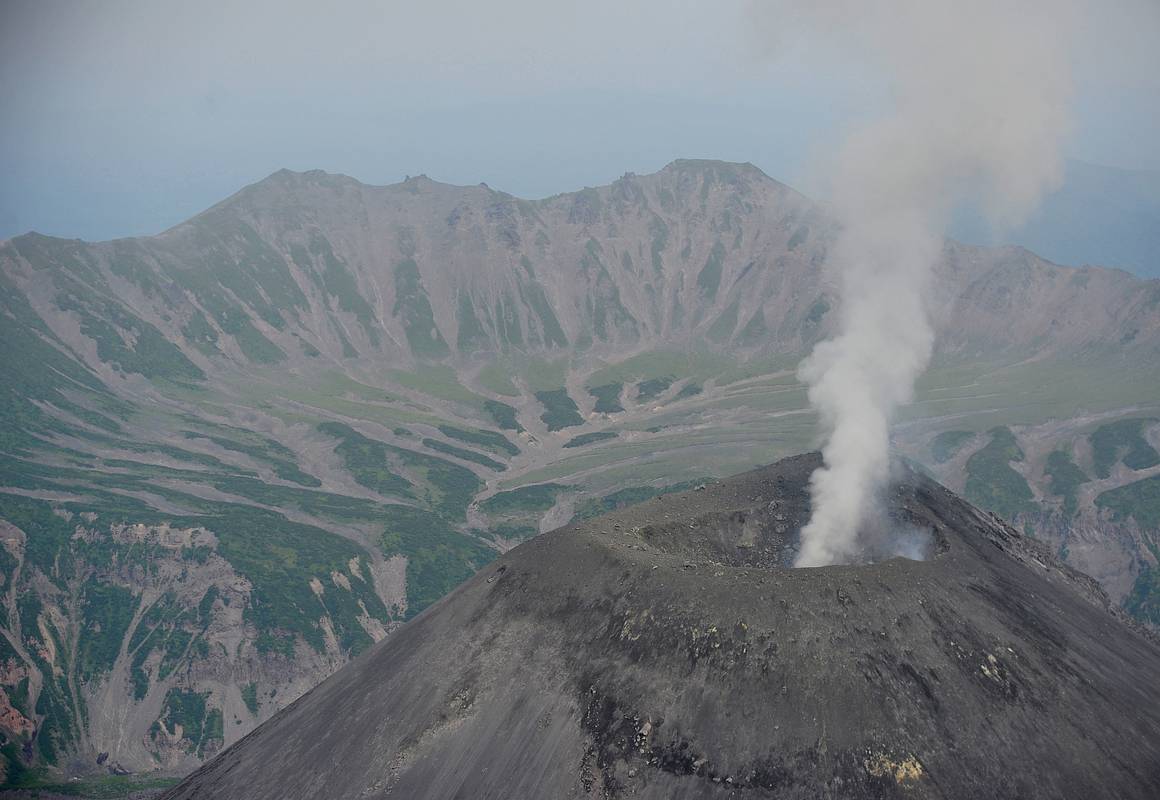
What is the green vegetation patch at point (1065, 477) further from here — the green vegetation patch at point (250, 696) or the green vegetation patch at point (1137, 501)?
the green vegetation patch at point (250, 696)

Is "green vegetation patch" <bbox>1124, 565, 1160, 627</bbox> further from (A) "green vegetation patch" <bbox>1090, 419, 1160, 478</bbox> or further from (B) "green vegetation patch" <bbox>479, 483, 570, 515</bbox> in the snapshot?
(B) "green vegetation patch" <bbox>479, 483, 570, 515</bbox>

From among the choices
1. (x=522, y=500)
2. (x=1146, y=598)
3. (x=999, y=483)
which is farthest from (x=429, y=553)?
(x=1146, y=598)

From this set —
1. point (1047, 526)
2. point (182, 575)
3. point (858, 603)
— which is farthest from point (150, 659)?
point (1047, 526)

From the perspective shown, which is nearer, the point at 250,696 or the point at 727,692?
the point at 727,692

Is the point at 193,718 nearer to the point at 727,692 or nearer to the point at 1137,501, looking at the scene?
the point at 727,692

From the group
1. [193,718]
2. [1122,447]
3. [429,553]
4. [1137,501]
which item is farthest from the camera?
[1122,447]

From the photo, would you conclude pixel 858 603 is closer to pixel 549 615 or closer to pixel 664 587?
pixel 664 587

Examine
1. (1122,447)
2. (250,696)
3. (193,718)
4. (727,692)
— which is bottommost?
(1122,447)
